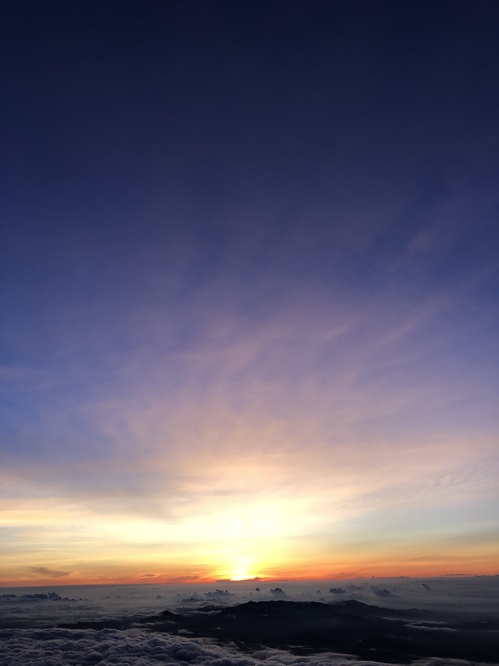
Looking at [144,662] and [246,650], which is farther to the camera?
[246,650]

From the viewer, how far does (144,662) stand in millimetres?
123000

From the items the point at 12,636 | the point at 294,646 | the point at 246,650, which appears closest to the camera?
the point at 246,650

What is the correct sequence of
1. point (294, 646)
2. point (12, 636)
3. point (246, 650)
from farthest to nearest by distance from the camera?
1. point (12, 636)
2. point (294, 646)
3. point (246, 650)

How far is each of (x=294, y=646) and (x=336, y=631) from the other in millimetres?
44985

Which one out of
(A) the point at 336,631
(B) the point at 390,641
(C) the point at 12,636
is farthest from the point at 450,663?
(C) the point at 12,636

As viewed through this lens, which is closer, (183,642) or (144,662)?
(144,662)

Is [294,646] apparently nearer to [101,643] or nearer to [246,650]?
[246,650]

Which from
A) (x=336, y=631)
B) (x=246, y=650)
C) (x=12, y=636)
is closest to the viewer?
(x=246, y=650)

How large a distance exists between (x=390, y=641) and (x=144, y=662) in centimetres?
10888

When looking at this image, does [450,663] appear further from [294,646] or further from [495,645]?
[294,646]

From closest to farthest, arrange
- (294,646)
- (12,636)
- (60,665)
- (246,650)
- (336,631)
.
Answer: (60,665), (246,650), (294,646), (12,636), (336,631)

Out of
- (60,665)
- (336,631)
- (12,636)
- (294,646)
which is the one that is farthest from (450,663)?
(12,636)

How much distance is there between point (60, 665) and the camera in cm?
12131

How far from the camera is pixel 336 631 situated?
648 feet
